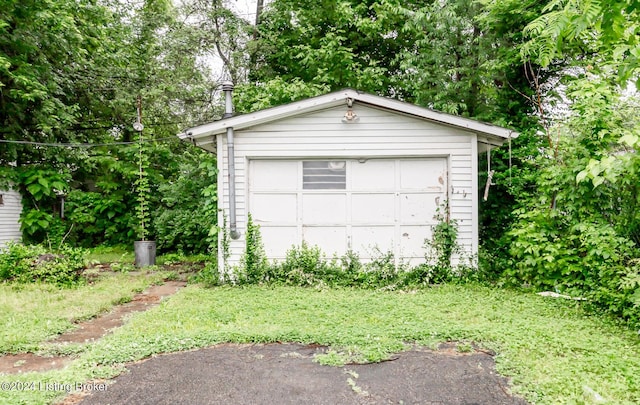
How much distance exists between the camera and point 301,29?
40.5 feet

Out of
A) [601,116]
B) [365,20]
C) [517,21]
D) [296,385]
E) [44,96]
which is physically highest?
[365,20]

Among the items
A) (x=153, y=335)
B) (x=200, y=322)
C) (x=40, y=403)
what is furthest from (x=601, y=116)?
(x=40, y=403)

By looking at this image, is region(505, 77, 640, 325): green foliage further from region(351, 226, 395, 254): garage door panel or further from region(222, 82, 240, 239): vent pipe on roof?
region(222, 82, 240, 239): vent pipe on roof

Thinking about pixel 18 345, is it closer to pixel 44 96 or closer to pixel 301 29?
pixel 44 96

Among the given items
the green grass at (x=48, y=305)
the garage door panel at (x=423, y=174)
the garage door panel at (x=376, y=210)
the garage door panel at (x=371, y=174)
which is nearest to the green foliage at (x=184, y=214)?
the green grass at (x=48, y=305)

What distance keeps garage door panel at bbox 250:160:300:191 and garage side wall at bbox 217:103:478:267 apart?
14cm

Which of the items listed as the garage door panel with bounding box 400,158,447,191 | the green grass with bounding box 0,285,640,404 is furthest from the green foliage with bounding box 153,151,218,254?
the garage door panel with bounding box 400,158,447,191

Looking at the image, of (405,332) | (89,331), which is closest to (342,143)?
(405,332)

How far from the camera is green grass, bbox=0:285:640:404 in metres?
2.83

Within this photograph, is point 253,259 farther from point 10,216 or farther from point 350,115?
point 10,216

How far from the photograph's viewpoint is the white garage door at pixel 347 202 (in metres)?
6.43

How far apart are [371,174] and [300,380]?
13.6 feet

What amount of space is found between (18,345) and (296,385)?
282cm

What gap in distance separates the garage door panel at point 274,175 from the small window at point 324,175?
169mm
